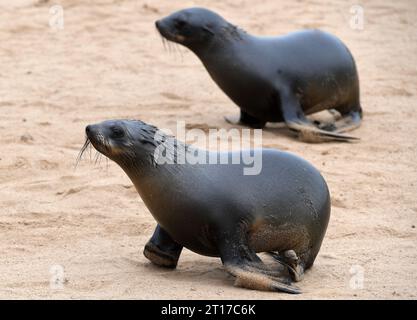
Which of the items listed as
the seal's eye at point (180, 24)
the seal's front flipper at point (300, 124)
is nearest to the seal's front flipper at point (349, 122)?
the seal's front flipper at point (300, 124)

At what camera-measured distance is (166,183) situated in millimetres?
4555

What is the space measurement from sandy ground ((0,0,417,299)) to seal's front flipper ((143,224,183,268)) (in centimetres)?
5

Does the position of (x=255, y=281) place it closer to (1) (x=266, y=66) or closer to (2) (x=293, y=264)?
→ (2) (x=293, y=264)

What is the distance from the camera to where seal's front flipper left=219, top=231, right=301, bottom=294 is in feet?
14.6

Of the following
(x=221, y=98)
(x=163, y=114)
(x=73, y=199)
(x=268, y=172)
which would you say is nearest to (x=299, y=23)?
(x=221, y=98)

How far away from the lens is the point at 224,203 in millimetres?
4516

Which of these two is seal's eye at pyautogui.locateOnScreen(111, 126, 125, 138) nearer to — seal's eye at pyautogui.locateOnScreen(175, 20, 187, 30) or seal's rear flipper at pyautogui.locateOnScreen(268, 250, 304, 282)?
seal's rear flipper at pyautogui.locateOnScreen(268, 250, 304, 282)

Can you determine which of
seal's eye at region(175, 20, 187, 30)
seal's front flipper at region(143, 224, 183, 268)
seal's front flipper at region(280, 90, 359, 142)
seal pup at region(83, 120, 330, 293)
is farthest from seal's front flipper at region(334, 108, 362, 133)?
seal's front flipper at region(143, 224, 183, 268)

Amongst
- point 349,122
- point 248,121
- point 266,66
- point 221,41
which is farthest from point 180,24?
point 349,122

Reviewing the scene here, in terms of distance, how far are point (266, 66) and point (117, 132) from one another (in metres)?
2.86

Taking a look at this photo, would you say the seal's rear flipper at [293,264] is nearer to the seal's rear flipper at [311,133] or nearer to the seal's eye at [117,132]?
→ the seal's eye at [117,132]

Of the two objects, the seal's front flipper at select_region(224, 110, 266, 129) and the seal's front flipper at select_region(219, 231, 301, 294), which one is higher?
the seal's front flipper at select_region(219, 231, 301, 294)

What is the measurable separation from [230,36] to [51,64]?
219cm
